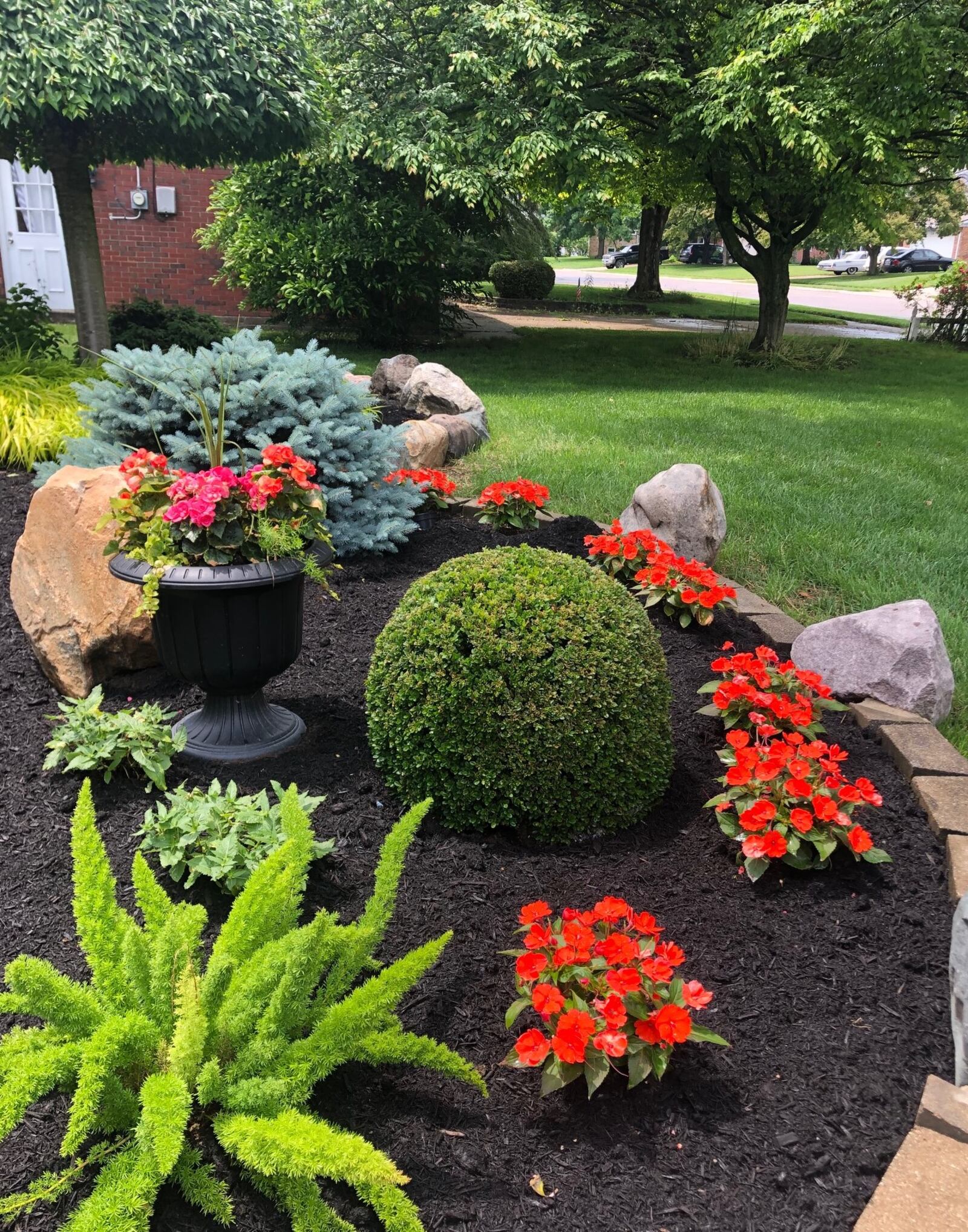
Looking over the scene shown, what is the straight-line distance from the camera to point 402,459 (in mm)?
6059

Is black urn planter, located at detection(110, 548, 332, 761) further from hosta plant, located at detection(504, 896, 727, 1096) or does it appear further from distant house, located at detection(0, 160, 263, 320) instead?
distant house, located at detection(0, 160, 263, 320)

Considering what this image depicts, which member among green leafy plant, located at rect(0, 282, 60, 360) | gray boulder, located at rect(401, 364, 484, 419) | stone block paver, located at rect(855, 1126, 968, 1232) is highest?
green leafy plant, located at rect(0, 282, 60, 360)

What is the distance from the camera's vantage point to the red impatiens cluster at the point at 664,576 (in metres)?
3.65

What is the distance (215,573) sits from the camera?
259 centimetres

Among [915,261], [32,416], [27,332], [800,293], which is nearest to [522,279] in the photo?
[800,293]

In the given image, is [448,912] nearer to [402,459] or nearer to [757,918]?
[757,918]

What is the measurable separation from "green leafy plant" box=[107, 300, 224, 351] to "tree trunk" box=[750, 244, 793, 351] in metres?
8.24

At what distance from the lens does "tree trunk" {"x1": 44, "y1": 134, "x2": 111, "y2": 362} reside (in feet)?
24.2

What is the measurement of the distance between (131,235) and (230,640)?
13233 mm

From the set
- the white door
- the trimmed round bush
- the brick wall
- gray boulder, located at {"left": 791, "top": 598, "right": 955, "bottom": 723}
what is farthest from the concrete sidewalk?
gray boulder, located at {"left": 791, "top": 598, "right": 955, "bottom": 723}

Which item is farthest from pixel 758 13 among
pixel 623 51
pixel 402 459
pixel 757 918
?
pixel 757 918

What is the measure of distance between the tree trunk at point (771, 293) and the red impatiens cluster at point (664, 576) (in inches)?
406

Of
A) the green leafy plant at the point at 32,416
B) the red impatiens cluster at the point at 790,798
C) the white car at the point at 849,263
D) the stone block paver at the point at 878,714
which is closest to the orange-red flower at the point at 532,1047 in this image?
the red impatiens cluster at the point at 790,798

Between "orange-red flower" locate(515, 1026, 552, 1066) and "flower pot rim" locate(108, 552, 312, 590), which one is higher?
"flower pot rim" locate(108, 552, 312, 590)
